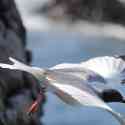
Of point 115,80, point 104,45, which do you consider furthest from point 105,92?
point 104,45

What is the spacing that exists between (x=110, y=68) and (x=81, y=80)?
8cm

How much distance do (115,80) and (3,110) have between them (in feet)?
0.62

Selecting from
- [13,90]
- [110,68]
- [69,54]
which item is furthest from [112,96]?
A: [69,54]

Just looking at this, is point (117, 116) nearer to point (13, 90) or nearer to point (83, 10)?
point (83, 10)

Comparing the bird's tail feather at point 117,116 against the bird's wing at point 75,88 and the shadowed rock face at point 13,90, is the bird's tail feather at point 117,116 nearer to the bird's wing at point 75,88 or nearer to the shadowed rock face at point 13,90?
the bird's wing at point 75,88

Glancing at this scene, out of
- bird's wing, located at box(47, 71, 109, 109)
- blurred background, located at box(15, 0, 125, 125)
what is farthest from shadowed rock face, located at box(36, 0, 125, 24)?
bird's wing, located at box(47, 71, 109, 109)

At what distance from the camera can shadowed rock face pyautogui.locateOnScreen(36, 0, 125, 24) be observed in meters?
0.50

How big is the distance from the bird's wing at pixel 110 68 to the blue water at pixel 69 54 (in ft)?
0.10

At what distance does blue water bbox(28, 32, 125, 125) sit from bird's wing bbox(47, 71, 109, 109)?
24 mm

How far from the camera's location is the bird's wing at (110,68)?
479mm

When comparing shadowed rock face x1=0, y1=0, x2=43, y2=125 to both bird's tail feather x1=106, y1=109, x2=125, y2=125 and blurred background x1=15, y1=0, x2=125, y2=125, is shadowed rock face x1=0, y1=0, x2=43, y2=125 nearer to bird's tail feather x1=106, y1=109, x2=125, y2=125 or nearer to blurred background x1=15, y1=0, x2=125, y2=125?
blurred background x1=15, y1=0, x2=125, y2=125

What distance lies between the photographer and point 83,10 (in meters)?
0.51

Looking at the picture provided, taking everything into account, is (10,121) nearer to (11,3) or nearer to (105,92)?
(105,92)

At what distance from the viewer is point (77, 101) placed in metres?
0.37
